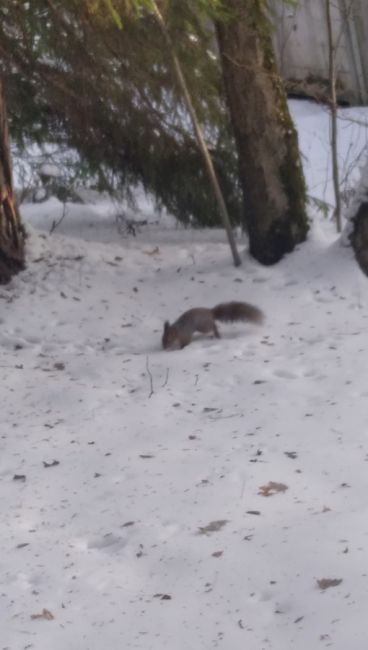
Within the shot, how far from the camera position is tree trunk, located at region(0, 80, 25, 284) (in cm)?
761

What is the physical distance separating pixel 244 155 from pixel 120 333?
1638 mm

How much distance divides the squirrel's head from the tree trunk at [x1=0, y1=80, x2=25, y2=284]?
1.59 m

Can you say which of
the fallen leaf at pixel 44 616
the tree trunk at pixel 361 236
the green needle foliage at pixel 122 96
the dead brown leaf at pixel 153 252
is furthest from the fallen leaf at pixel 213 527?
the dead brown leaf at pixel 153 252

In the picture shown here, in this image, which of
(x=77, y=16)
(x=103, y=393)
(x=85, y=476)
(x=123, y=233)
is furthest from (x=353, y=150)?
(x=85, y=476)

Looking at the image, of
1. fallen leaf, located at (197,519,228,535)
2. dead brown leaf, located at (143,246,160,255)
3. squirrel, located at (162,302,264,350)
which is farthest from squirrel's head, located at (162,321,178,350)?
fallen leaf, located at (197,519,228,535)

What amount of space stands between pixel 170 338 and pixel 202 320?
0.84ft

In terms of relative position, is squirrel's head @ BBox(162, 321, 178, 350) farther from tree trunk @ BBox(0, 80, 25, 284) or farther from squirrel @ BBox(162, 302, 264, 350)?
tree trunk @ BBox(0, 80, 25, 284)

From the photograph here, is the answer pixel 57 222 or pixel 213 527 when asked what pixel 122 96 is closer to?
pixel 57 222

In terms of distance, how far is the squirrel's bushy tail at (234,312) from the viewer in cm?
695

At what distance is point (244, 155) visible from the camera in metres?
7.89

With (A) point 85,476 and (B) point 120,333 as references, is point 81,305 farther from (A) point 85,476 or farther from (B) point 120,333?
(A) point 85,476

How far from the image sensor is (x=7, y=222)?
777cm

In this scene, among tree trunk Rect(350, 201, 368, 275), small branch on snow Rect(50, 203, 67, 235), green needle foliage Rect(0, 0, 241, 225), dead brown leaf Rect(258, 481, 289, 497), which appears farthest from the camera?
small branch on snow Rect(50, 203, 67, 235)

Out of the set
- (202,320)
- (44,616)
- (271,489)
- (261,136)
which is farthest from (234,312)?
(44,616)
